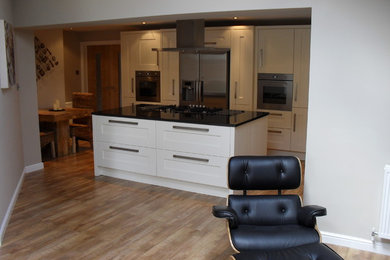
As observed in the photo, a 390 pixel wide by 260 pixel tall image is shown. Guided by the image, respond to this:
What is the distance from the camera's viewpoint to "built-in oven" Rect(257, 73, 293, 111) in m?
6.23

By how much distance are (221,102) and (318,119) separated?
3413 mm

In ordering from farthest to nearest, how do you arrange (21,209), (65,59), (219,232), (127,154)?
(65,59)
(127,154)
(21,209)
(219,232)

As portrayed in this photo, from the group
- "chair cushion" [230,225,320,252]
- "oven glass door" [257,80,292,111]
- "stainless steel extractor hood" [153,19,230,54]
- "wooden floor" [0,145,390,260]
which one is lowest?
"wooden floor" [0,145,390,260]

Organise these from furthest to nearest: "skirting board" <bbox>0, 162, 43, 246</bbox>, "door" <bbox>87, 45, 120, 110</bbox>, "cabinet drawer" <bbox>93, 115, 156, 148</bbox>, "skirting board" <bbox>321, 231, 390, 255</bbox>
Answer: "door" <bbox>87, 45, 120, 110</bbox> → "cabinet drawer" <bbox>93, 115, 156, 148</bbox> → "skirting board" <bbox>0, 162, 43, 246</bbox> → "skirting board" <bbox>321, 231, 390, 255</bbox>

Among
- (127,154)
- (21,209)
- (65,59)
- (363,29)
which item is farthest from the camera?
(65,59)

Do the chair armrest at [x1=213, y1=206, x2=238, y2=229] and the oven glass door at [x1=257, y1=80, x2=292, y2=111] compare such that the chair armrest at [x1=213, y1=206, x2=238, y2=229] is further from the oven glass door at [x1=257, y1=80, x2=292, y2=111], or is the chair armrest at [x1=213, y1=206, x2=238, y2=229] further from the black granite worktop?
the oven glass door at [x1=257, y1=80, x2=292, y2=111]

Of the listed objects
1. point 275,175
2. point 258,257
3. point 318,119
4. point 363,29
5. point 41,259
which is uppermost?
point 363,29

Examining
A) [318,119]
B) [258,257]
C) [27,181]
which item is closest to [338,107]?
[318,119]

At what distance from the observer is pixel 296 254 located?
240cm

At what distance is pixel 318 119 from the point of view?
330cm

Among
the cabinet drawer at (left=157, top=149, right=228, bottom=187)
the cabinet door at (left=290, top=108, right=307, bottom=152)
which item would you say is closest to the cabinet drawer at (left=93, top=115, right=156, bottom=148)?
the cabinet drawer at (left=157, top=149, right=228, bottom=187)

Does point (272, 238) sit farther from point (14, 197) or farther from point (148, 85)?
point (148, 85)

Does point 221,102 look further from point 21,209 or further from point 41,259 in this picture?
point 41,259

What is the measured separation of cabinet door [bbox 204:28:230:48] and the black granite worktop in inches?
67.3
